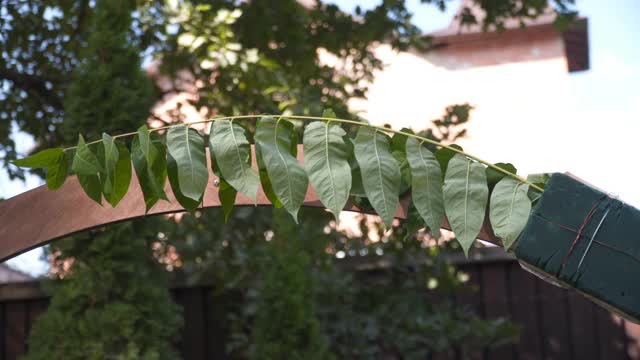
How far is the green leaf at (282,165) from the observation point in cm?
127

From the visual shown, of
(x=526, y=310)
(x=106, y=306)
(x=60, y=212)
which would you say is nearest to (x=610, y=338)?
(x=526, y=310)

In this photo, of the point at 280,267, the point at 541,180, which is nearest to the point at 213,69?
the point at 280,267

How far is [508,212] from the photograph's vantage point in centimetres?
132

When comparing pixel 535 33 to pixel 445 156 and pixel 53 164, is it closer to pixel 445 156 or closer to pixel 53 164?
pixel 445 156

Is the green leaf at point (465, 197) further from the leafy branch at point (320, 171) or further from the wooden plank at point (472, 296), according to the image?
the wooden plank at point (472, 296)

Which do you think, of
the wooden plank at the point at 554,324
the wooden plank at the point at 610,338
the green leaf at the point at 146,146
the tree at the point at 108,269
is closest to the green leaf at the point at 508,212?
the green leaf at the point at 146,146

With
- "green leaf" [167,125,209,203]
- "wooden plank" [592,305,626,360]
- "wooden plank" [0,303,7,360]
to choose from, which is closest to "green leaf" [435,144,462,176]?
"green leaf" [167,125,209,203]

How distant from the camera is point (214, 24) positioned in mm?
4418

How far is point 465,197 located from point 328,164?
0.21m

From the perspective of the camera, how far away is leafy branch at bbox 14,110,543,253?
1.28 metres

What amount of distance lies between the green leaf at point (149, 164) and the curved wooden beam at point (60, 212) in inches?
6.9

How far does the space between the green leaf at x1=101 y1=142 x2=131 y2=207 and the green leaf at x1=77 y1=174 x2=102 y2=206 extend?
11 mm

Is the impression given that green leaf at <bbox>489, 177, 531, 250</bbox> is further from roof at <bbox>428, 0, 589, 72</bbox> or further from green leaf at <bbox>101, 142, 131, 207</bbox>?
roof at <bbox>428, 0, 589, 72</bbox>

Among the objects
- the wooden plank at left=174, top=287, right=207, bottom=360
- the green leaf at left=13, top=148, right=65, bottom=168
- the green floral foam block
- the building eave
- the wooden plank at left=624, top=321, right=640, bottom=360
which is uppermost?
the building eave
